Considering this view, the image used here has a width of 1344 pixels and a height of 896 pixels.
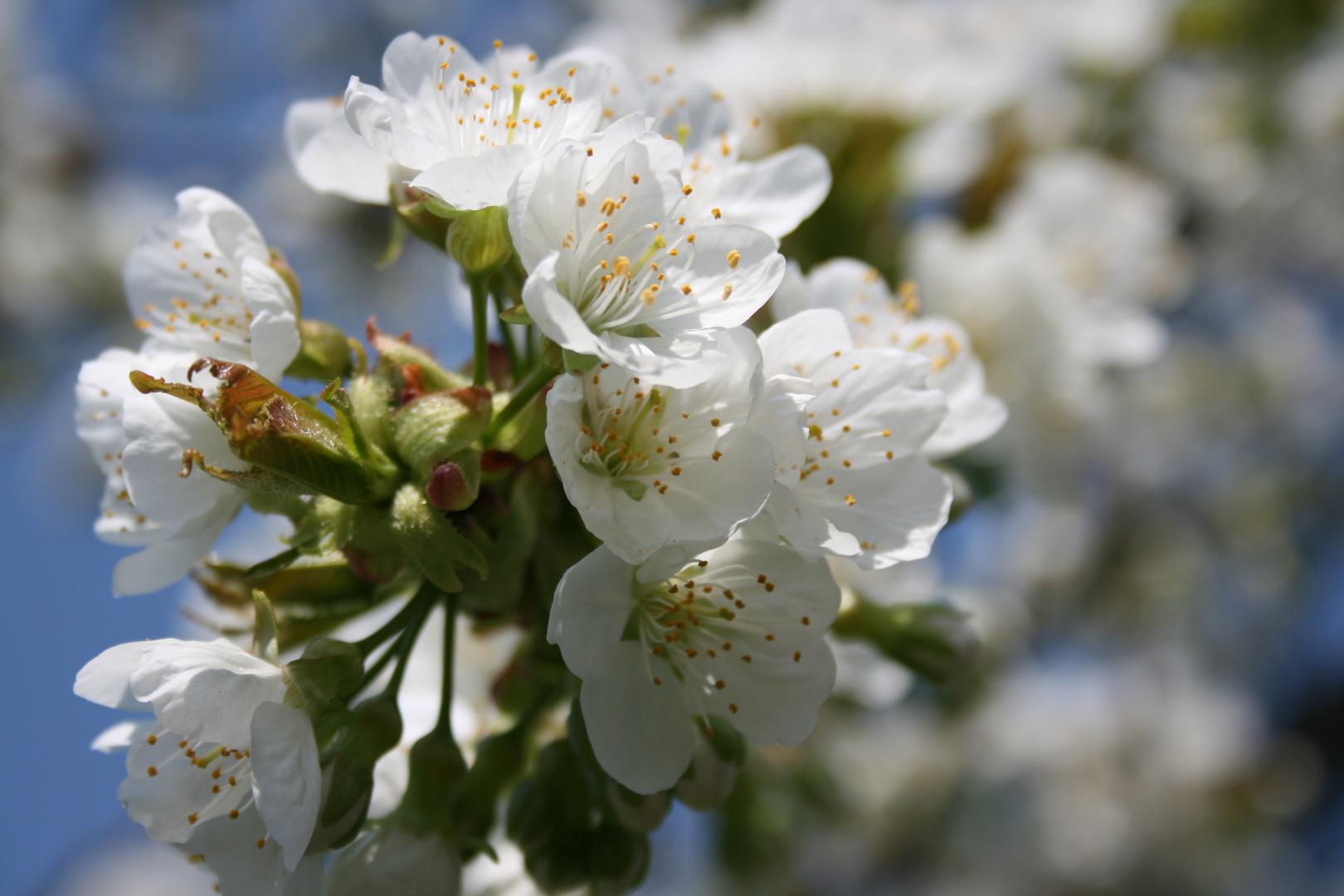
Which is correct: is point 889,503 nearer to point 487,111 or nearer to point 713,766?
point 713,766

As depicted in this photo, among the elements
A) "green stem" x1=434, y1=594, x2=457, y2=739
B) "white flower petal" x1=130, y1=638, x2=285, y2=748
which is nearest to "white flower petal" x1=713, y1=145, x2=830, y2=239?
"green stem" x1=434, y1=594, x2=457, y2=739

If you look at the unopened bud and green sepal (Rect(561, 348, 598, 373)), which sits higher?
green sepal (Rect(561, 348, 598, 373))

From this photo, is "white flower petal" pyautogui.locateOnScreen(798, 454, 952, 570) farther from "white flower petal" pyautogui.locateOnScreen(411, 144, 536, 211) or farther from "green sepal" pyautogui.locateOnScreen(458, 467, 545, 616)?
"white flower petal" pyautogui.locateOnScreen(411, 144, 536, 211)

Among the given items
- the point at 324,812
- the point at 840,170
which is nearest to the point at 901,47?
the point at 840,170

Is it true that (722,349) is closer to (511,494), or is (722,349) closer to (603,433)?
(603,433)

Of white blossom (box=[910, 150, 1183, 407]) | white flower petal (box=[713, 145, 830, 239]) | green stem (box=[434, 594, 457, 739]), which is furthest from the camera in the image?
white blossom (box=[910, 150, 1183, 407])

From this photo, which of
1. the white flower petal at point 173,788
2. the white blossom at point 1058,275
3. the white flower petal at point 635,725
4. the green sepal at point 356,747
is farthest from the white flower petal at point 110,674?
the white blossom at point 1058,275

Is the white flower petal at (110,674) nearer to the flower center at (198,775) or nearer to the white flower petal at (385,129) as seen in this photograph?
the flower center at (198,775)
